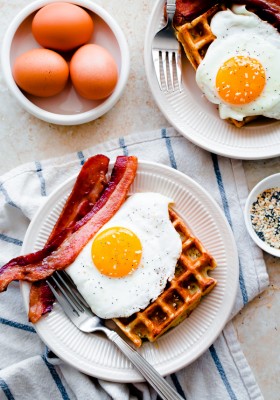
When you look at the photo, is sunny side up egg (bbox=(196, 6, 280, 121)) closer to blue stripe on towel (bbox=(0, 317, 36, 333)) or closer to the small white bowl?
the small white bowl

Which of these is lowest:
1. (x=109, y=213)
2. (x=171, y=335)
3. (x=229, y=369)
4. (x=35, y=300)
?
(x=229, y=369)

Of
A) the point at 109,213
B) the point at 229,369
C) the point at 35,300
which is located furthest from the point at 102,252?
the point at 229,369

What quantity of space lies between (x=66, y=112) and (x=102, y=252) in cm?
72

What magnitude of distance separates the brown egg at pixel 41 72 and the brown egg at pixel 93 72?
0.07 m

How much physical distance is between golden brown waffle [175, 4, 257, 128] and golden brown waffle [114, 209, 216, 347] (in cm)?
61

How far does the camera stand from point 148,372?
9.21 feet

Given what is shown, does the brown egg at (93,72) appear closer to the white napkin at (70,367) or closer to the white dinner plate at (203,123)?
the white dinner plate at (203,123)

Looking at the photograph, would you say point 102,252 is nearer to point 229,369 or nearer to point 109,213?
point 109,213

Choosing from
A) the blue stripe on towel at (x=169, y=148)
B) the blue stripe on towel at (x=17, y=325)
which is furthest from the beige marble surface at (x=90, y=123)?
the blue stripe on towel at (x=17, y=325)

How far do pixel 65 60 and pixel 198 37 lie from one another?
622 millimetres

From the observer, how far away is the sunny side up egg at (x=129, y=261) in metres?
2.80

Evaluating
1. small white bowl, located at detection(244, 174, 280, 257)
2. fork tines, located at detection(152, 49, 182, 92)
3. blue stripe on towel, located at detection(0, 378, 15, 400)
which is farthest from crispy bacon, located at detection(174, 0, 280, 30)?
blue stripe on towel, located at detection(0, 378, 15, 400)

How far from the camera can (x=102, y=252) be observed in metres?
2.80

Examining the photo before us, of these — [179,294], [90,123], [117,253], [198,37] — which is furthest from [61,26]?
[179,294]
